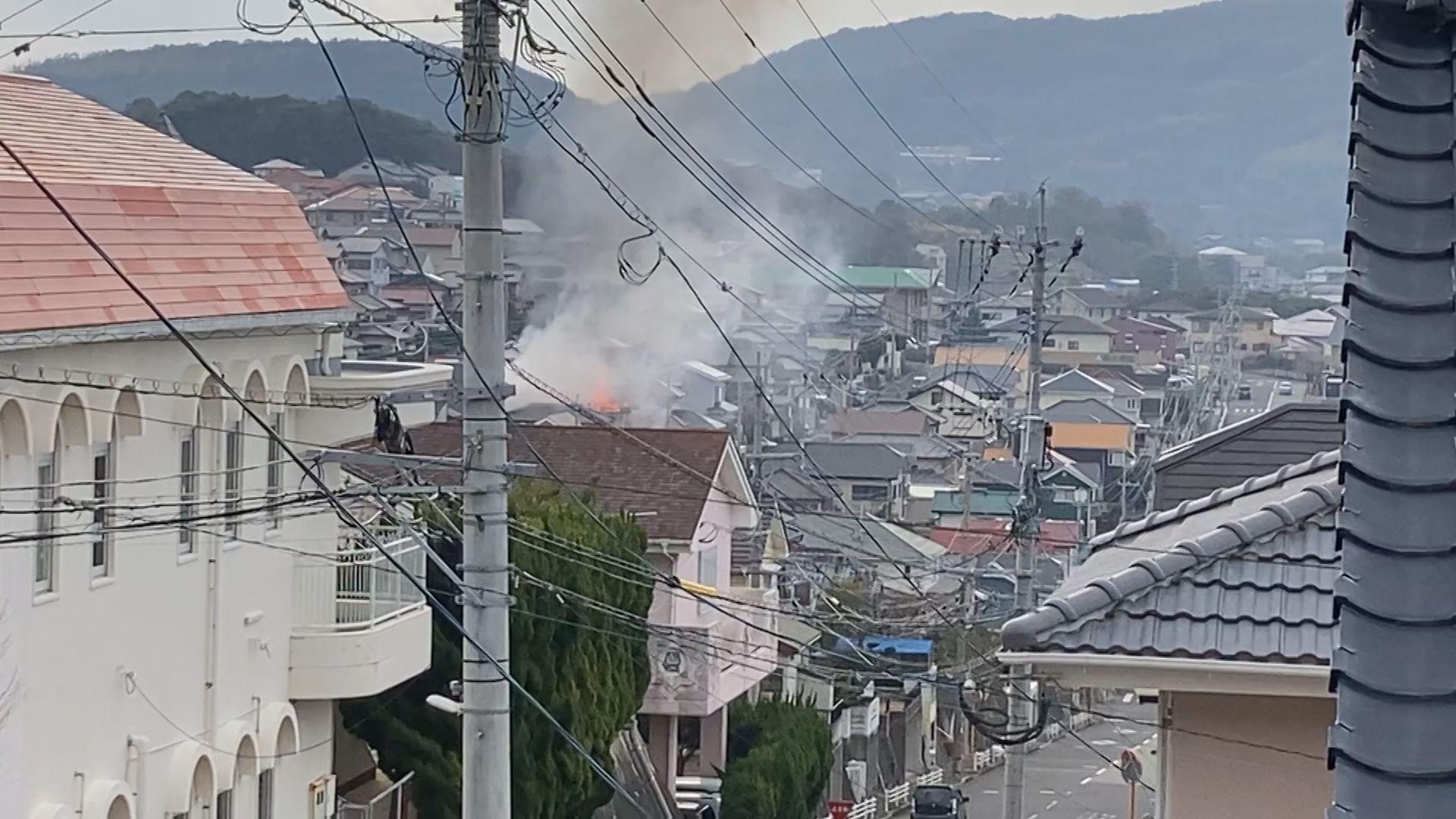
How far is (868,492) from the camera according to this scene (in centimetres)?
4472

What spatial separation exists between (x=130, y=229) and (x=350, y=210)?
26.7 m

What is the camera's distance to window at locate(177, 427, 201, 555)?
13273 millimetres

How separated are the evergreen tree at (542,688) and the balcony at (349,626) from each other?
932 millimetres

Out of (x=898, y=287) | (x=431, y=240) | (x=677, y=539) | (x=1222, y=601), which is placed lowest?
(x=677, y=539)

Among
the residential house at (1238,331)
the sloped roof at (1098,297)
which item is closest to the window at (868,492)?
the residential house at (1238,331)

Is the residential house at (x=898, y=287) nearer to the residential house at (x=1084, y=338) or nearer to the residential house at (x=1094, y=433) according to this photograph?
the residential house at (x=1094, y=433)

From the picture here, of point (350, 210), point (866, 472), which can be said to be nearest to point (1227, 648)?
point (350, 210)

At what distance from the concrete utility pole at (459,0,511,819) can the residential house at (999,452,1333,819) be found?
335 cm

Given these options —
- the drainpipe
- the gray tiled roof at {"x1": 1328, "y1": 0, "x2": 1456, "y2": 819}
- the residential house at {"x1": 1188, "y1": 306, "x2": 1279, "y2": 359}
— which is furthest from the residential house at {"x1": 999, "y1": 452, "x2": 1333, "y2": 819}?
the residential house at {"x1": 1188, "y1": 306, "x2": 1279, "y2": 359}

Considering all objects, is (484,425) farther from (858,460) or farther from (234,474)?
(858,460)

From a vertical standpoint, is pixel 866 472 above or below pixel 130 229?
below

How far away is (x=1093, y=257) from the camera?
8500 cm

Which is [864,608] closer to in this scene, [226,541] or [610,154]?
[610,154]

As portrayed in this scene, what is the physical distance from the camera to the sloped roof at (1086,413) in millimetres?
61438
